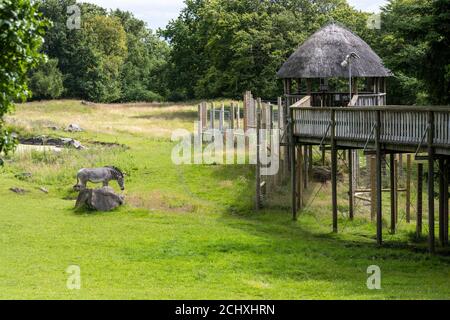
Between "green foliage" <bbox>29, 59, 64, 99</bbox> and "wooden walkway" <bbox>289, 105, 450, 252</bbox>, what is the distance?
2218 inches

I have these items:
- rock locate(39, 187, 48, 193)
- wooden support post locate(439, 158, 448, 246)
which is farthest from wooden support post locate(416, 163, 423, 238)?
rock locate(39, 187, 48, 193)

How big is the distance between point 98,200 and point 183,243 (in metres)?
7.48

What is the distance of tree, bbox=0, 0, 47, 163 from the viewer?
46.8 ft

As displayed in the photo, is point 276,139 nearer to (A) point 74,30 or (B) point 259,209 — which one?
(B) point 259,209

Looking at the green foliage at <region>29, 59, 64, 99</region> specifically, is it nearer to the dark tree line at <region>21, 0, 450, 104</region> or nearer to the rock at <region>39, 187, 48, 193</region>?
the dark tree line at <region>21, 0, 450, 104</region>

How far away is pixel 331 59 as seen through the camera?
36156 mm

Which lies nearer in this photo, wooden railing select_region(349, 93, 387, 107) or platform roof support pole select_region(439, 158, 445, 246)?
platform roof support pole select_region(439, 158, 445, 246)

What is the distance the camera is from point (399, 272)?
A: 21.1m

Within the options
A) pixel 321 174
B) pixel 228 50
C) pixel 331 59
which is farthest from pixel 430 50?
pixel 228 50

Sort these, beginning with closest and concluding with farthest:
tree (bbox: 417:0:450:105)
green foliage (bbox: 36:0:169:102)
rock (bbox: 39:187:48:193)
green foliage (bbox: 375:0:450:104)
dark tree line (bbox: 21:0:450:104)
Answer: tree (bbox: 417:0:450:105), green foliage (bbox: 375:0:450:104), dark tree line (bbox: 21:0:450:104), rock (bbox: 39:187:48:193), green foliage (bbox: 36:0:169:102)

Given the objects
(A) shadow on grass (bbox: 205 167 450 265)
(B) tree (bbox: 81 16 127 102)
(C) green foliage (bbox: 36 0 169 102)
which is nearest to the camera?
(A) shadow on grass (bbox: 205 167 450 265)

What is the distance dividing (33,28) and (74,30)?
244 feet

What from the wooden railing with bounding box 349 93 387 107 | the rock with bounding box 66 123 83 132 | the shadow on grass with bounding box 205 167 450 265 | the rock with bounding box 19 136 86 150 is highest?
the wooden railing with bounding box 349 93 387 107
